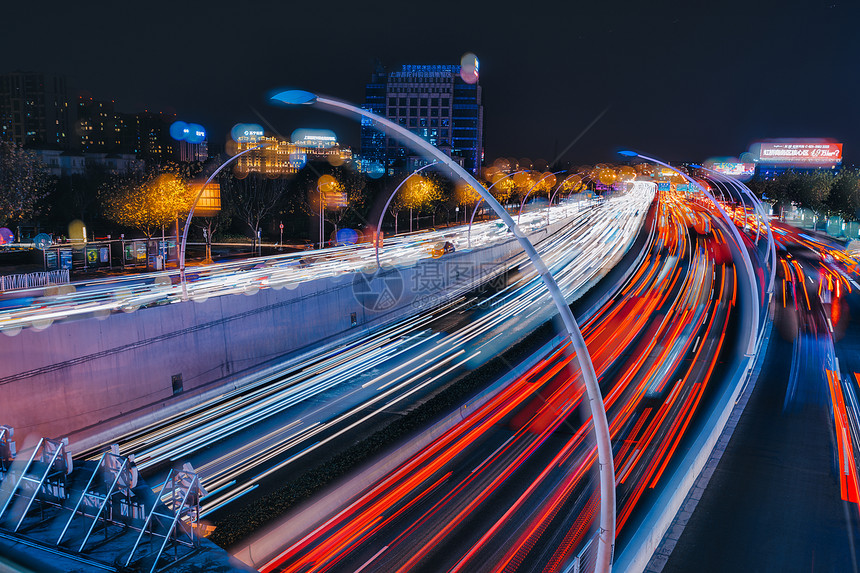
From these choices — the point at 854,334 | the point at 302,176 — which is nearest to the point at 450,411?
the point at 854,334

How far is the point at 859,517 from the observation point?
41.5ft

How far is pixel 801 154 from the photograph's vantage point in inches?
5881

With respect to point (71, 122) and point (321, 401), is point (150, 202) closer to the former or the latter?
point (321, 401)

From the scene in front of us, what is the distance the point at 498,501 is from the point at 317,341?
14.7 meters

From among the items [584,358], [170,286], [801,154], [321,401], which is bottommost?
[321,401]

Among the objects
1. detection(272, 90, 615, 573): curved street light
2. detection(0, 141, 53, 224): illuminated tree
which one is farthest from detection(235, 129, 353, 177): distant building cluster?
detection(272, 90, 615, 573): curved street light

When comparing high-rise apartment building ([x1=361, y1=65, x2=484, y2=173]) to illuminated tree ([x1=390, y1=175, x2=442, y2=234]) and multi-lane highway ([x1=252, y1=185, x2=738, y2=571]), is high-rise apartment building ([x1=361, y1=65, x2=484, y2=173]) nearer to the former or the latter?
illuminated tree ([x1=390, y1=175, x2=442, y2=234])

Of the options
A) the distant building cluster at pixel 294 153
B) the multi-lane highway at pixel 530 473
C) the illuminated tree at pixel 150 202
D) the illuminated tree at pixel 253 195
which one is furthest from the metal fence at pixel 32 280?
the distant building cluster at pixel 294 153

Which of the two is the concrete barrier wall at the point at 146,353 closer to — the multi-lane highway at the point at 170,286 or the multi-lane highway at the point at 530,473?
the multi-lane highway at the point at 170,286

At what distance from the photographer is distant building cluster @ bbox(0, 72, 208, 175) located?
156000mm

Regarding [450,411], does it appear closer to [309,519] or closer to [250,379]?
[309,519]

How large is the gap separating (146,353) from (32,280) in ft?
38.8

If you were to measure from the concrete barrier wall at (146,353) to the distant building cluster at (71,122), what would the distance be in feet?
346

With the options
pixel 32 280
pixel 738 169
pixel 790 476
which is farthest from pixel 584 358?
pixel 738 169
